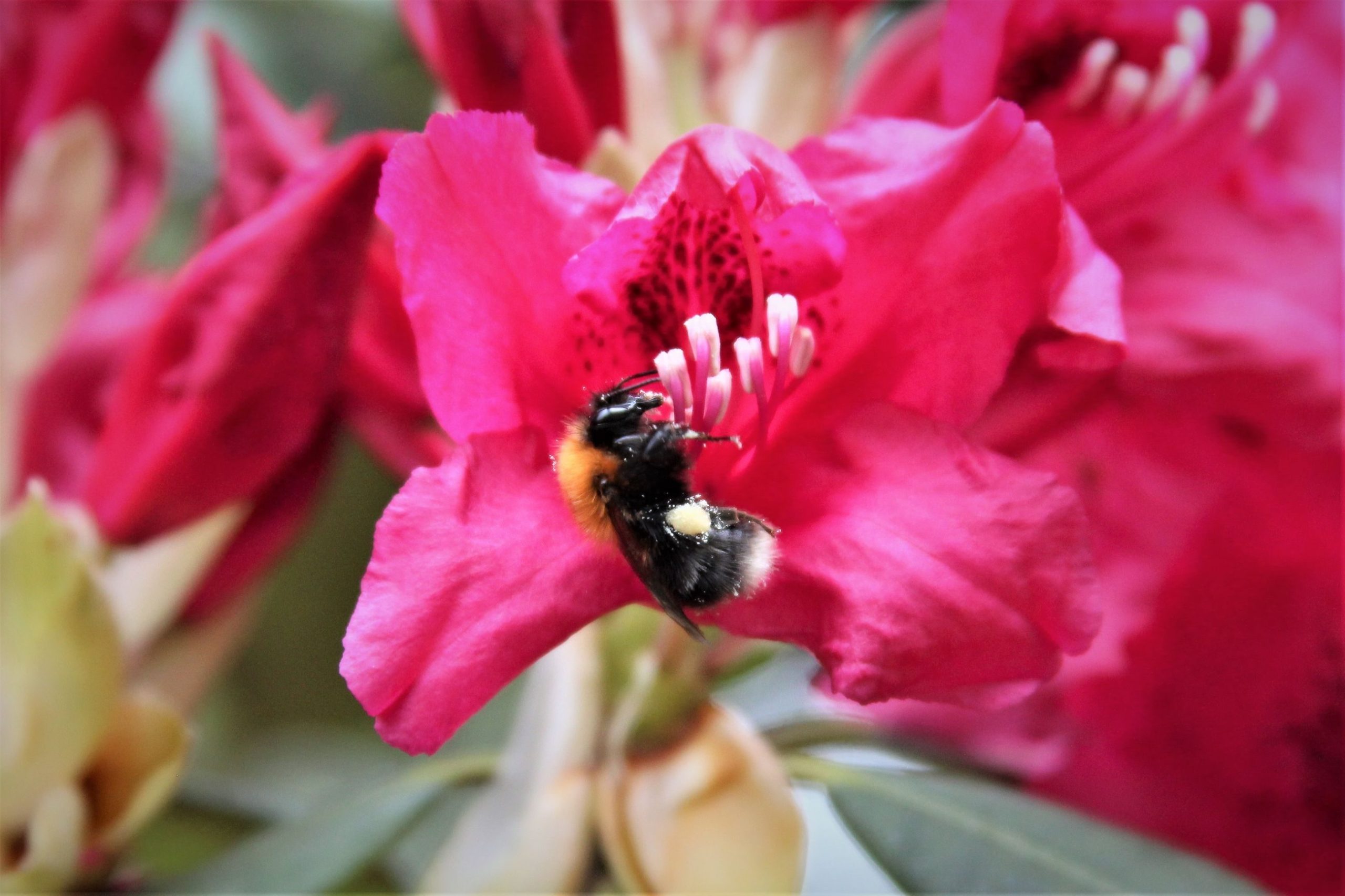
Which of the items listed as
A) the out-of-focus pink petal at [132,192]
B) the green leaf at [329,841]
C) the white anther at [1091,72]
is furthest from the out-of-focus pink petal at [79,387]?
the white anther at [1091,72]

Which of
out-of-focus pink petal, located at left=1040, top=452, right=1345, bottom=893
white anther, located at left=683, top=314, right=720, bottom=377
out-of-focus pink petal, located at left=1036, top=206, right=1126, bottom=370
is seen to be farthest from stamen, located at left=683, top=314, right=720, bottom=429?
out-of-focus pink petal, located at left=1040, top=452, right=1345, bottom=893

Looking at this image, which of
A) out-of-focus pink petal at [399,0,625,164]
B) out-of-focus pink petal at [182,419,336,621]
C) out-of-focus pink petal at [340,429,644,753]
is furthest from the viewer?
out-of-focus pink petal at [182,419,336,621]

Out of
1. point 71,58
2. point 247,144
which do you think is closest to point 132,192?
point 71,58

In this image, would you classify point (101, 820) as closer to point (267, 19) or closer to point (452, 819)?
point (452, 819)

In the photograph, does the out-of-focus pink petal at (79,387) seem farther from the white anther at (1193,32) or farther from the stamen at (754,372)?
the white anther at (1193,32)

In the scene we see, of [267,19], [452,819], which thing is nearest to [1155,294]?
[452,819]

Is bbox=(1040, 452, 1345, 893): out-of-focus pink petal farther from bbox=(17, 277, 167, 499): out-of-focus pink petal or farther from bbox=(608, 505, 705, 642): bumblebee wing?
bbox=(17, 277, 167, 499): out-of-focus pink petal
